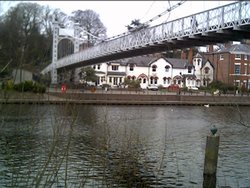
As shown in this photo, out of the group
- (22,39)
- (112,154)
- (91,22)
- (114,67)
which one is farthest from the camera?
(91,22)

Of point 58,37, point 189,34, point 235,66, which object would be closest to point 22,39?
point 235,66

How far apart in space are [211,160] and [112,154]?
4516 mm

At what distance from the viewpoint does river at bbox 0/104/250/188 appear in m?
8.94

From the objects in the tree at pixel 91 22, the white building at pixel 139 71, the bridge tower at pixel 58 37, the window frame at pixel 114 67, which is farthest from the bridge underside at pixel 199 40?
the tree at pixel 91 22

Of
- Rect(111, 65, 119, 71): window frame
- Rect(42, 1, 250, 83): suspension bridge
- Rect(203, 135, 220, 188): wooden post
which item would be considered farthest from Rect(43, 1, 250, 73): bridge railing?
Rect(111, 65, 119, 71): window frame

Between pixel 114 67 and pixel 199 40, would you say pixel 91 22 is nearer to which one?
pixel 114 67

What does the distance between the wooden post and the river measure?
9.5 inches

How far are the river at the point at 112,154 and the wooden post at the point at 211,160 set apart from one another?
24 centimetres

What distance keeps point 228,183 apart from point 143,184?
268cm

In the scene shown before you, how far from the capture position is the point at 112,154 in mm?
16094

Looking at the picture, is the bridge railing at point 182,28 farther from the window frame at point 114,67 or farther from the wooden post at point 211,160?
the window frame at point 114,67

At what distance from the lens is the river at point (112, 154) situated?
894 cm

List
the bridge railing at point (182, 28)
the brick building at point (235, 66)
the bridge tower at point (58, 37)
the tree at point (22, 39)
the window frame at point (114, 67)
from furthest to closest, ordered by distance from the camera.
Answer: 1. the window frame at point (114, 67)
2. the bridge tower at point (58, 37)
3. the bridge railing at point (182, 28)
4. the brick building at point (235, 66)
5. the tree at point (22, 39)

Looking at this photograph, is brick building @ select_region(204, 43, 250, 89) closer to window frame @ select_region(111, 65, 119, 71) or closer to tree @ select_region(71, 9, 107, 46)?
window frame @ select_region(111, 65, 119, 71)
